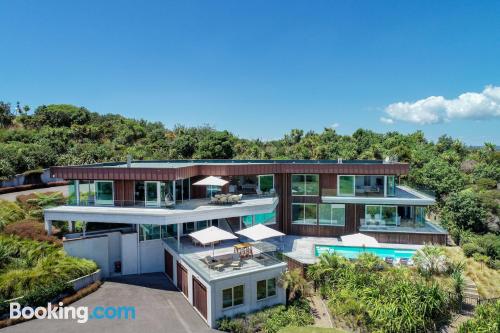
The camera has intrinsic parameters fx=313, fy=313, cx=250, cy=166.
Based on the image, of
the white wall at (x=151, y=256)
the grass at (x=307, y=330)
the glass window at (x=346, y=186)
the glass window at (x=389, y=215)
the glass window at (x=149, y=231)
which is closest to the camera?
the grass at (x=307, y=330)

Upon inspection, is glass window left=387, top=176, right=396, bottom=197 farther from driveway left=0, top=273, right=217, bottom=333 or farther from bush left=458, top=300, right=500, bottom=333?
driveway left=0, top=273, right=217, bottom=333

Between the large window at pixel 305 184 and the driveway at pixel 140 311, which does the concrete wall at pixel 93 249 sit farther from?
the large window at pixel 305 184

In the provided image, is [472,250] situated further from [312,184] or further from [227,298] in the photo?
[227,298]

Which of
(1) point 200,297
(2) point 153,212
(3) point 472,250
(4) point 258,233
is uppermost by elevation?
(2) point 153,212

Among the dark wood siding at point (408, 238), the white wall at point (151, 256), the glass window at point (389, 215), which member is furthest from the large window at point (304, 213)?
the white wall at point (151, 256)

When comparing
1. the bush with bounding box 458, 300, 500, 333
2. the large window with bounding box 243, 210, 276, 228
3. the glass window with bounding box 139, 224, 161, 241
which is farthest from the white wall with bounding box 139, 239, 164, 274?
the bush with bounding box 458, 300, 500, 333

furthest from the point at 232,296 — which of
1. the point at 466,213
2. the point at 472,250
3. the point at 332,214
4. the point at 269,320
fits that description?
the point at 466,213
